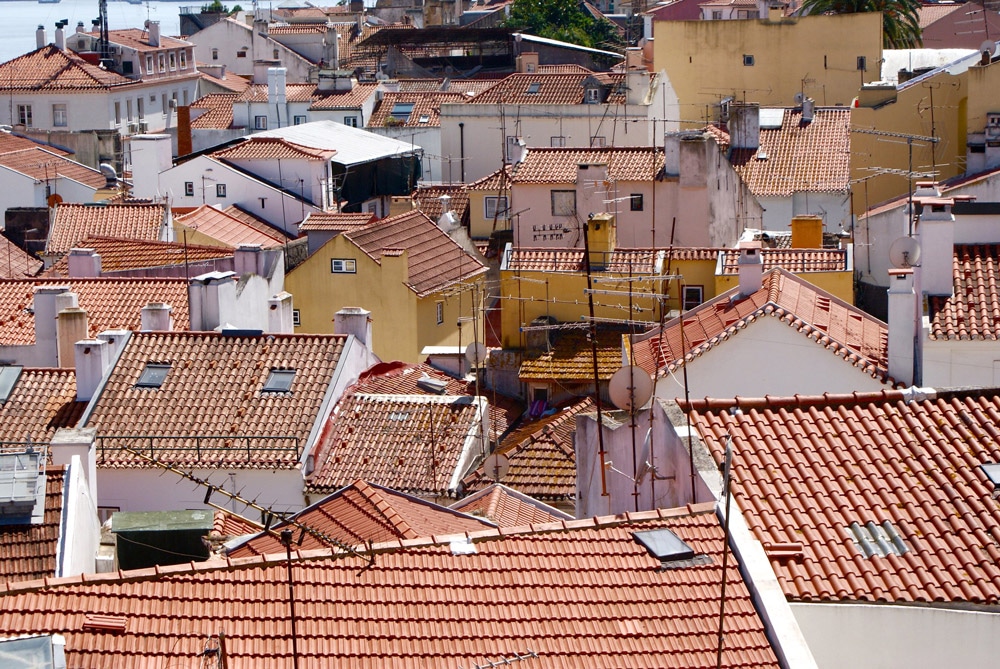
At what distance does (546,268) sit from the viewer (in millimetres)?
31250

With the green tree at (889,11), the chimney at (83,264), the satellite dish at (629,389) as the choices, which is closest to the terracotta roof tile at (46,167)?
the chimney at (83,264)

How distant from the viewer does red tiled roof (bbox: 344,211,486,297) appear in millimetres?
36719

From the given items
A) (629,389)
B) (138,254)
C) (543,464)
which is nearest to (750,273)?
(543,464)

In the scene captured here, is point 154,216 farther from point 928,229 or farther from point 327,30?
point 327,30

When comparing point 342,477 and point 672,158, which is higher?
point 672,158

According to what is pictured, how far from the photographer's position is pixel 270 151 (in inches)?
1820

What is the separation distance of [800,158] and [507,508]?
26.7 metres

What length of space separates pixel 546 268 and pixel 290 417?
8.35 meters

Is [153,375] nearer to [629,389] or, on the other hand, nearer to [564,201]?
[629,389]

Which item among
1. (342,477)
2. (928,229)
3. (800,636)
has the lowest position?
(342,477)

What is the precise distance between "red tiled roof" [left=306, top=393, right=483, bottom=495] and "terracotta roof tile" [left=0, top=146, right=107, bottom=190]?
27347 millimetres

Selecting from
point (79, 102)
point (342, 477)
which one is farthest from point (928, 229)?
point (79, 102)

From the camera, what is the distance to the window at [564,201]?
40031 millimetres

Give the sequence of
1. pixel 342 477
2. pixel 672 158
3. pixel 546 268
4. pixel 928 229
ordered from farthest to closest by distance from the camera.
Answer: pixel 672 158, pixel 546 268, pixel 342 477, pixel 928 229
